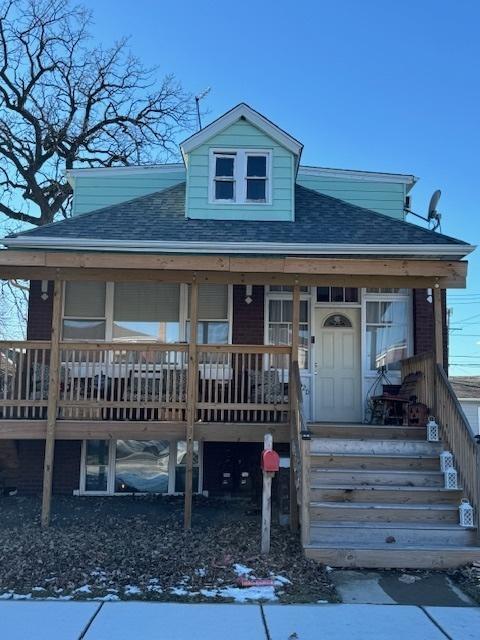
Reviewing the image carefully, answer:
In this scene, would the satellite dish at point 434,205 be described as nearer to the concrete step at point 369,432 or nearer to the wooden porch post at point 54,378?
the concrete step at point 369,432

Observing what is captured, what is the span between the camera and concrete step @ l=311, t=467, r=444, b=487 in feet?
24.4

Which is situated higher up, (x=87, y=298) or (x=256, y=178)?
(x=256, y=178)

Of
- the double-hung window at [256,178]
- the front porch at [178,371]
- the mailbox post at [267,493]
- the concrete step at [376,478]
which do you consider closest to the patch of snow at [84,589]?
the mailbox post at [267,493]

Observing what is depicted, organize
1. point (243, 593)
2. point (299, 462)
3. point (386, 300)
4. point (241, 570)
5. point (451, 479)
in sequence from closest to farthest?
point (243, 593), point (241, 570), point (299, 462), point (451, 479), point (386, 300)

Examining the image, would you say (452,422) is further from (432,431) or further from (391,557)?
(391,557)

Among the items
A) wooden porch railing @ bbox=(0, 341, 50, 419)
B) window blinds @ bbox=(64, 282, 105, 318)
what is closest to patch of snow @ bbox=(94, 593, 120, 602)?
wooden porch railing @ bbox=(0, 341, 50, 419)

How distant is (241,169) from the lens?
36.6ft

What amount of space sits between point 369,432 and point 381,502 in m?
1.23

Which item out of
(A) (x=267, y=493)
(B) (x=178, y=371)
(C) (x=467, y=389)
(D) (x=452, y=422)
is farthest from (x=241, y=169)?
(C) (x=467, y=389)

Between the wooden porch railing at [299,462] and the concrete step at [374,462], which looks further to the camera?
the concrete step at [374,462]

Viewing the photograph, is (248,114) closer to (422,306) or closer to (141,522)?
(422,306)

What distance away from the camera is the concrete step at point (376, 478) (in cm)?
743

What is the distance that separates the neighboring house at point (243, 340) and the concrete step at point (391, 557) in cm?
2

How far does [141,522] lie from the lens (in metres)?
8.12
